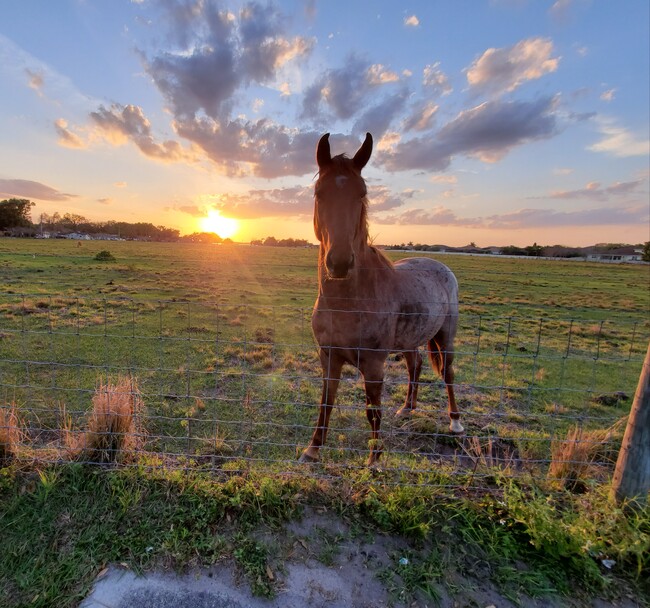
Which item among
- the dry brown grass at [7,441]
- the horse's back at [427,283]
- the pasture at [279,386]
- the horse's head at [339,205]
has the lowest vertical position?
the pasture at [279,386]

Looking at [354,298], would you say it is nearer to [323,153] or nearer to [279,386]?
[323,153]

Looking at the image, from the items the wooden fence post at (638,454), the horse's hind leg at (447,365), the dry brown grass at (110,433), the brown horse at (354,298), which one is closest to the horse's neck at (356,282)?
the brown horse at (354,298)

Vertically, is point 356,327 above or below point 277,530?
above

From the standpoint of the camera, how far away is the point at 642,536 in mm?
2387

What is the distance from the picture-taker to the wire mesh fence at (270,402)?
3174mm

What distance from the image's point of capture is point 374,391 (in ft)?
11.9

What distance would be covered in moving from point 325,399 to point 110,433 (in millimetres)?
2018

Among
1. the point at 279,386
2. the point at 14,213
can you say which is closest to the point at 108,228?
the point at 14,213

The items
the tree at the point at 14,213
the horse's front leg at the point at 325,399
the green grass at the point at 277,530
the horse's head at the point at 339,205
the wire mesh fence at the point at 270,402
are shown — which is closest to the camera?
the green grass at the point at 277,530

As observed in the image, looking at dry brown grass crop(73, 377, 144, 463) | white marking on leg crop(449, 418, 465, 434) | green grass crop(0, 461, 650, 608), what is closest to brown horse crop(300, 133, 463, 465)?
green grass crop(0, 461, 650, 608)

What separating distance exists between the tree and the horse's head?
3694 inches

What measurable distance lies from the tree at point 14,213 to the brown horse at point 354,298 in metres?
93.9

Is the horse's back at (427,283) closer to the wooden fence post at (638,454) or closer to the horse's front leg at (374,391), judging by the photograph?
the horse's front leg at (374,391)

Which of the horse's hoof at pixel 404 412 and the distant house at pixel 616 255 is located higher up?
the distant house at pixel 616 255
